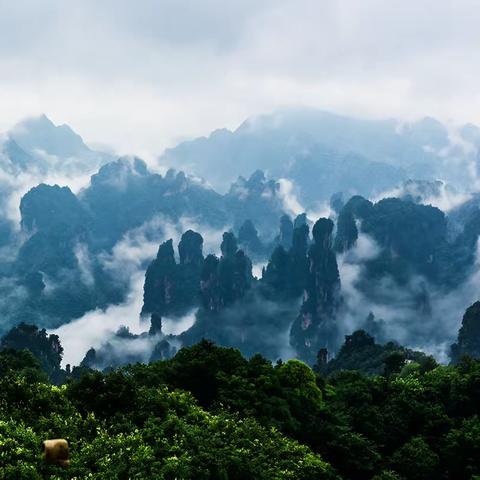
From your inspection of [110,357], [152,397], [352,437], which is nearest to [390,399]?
[352,437]

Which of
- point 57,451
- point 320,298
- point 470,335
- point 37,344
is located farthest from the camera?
point 320,298

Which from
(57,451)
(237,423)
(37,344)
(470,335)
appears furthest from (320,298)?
(57,451)

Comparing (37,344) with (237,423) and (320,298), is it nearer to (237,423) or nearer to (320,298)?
(320,298)

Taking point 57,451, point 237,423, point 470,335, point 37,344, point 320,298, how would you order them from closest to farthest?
point 57,451
point 237,423
point 470,335
point 37,344
point 320,298

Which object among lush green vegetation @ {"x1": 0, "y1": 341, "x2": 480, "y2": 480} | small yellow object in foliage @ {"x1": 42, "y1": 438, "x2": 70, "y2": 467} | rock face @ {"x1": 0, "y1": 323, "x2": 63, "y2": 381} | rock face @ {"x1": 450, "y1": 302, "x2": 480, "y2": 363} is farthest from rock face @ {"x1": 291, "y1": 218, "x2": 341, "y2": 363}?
small yellow object in foliage @ {"x1": 42, "y1": 438, "x2": 70, "y2": 467}

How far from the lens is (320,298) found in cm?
18938

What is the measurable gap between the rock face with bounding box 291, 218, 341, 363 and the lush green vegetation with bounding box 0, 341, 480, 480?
13421cm

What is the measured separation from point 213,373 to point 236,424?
8176 millimetres

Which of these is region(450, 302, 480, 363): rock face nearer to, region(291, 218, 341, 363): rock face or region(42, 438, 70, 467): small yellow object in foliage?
region(291, 218, 341, 363): rock face

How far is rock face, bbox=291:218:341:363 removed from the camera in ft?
591

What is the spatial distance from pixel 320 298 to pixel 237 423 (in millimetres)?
162202

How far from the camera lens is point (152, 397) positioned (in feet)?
94.4

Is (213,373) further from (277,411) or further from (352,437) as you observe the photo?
(352,437)

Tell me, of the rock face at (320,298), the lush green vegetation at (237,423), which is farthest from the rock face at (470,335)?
the lush green vegetation at (237,423)
